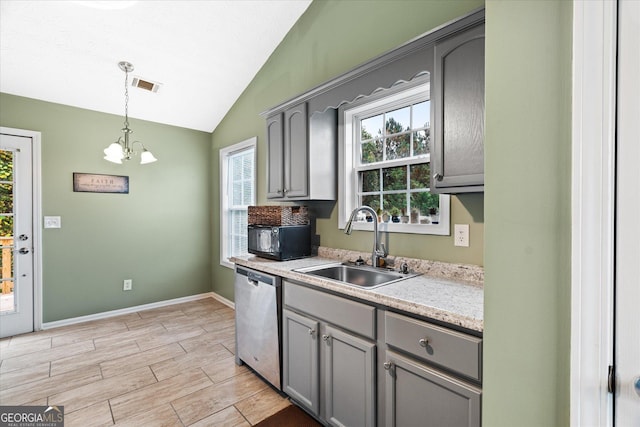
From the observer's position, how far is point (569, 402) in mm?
695

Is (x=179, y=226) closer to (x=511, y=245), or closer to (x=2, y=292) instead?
(x=2, y=292)

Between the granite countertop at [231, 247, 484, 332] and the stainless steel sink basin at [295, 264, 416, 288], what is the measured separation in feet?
0.54

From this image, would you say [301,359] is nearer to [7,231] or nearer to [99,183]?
[99,183]

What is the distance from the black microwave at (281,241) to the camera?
2533mm

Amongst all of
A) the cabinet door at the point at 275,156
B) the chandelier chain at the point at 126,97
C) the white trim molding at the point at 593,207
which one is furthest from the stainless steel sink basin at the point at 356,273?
the chandelier chain at the point at 126,97

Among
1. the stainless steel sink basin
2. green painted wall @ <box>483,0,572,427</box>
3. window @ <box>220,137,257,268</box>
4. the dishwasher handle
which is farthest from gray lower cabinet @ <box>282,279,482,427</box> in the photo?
window @ <box>220,137,257,268</box>

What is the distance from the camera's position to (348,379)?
1.64m

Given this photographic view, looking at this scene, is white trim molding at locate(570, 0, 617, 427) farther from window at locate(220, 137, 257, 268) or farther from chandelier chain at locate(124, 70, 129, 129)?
chandelier chain at locate(124, 70, 129, 129)

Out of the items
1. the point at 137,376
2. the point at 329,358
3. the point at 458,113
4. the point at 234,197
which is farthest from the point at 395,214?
the point at 234,197

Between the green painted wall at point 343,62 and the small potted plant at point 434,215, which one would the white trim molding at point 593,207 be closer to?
the green painted wall at point 343,62

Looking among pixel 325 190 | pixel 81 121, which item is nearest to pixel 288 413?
pixel 325 190

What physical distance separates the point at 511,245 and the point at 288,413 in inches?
73.6

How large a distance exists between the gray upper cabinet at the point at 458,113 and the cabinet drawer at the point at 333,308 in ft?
2.38

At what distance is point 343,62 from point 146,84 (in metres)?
2.25
